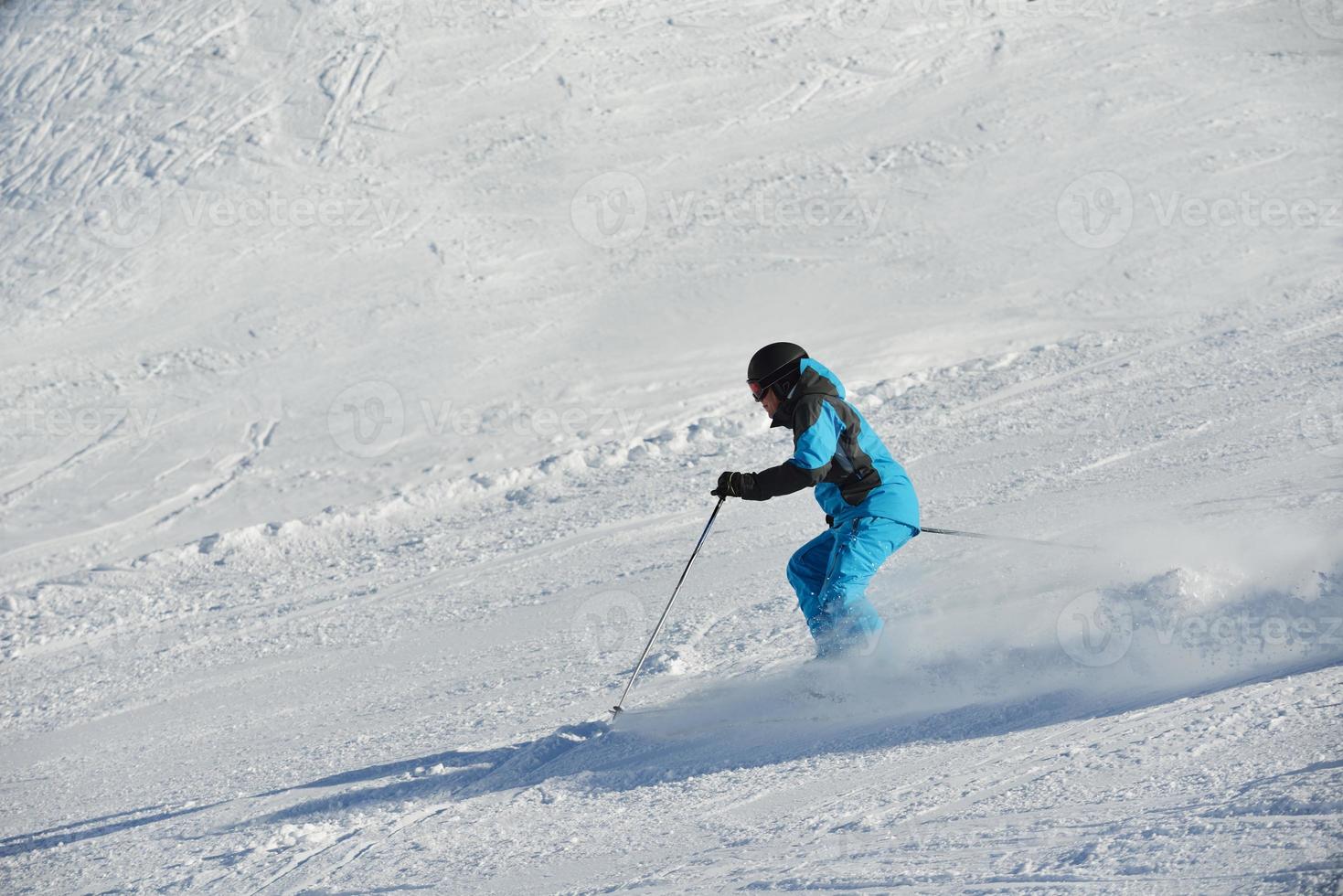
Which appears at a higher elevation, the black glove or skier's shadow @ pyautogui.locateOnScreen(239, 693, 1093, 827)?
the black glove

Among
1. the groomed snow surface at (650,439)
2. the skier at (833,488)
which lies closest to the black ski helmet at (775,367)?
the skier at (833,488)

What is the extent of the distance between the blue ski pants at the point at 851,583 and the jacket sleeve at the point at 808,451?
0.41 meters

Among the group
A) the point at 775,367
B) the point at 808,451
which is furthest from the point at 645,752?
the point at 775,367

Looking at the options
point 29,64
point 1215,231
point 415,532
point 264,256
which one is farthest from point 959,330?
point 29,64

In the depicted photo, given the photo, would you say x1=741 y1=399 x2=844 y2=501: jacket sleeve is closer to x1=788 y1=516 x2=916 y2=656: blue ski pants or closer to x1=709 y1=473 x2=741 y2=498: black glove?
x1=709 y1=473 x2=741 y2=498: black glove

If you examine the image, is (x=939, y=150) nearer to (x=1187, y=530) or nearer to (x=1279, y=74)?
(x=1279, y=74)

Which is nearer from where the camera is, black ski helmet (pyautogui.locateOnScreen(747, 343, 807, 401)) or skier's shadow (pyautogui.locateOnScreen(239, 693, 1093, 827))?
skier's shadow (pyautogui.locateOnScreen(239, 693, 1093, 827))

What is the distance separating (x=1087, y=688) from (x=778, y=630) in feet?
6.47

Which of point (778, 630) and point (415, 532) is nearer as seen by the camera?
point (778, 630)

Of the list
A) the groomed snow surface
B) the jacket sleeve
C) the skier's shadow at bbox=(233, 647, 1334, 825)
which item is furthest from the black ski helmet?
the skier's shadow at bbox=(233, 647, 1334, 825)

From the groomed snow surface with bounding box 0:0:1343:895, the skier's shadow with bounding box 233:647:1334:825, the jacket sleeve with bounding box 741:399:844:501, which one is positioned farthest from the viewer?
the jacket sleeve with bounding box 741:399:844:501

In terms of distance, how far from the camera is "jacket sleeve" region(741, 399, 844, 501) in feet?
15.9

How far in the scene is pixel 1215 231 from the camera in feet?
40.0

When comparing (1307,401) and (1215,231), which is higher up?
(1215,231)
